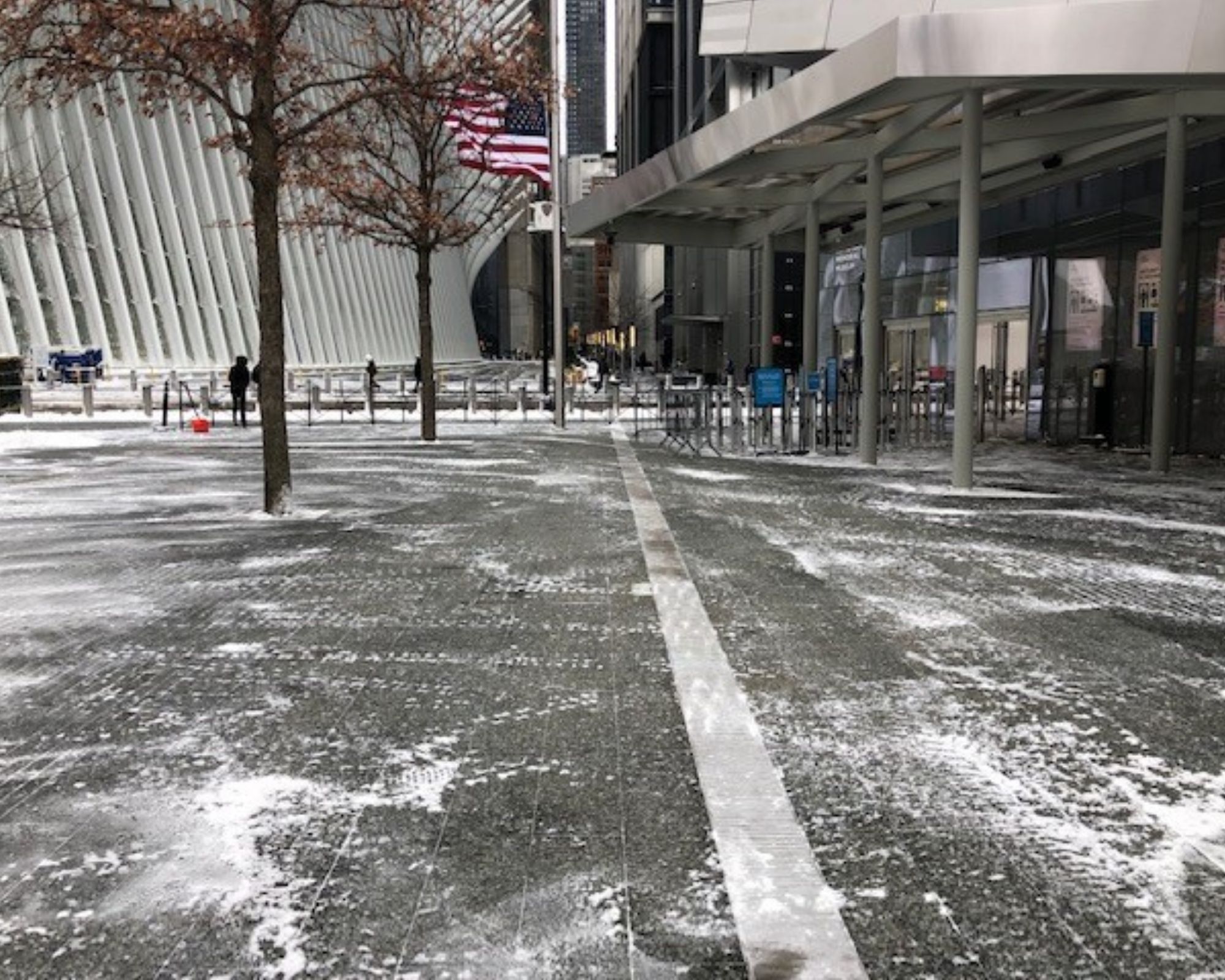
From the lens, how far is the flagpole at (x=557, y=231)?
82.0 feet

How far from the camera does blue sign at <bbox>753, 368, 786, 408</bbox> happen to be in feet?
58.8

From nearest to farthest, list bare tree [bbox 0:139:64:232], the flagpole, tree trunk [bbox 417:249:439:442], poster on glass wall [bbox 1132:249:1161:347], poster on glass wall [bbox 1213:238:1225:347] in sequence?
poster on glass wall [bbox 1213:238:1225:347] → poster on glass wall [bbox 1132:249:1161:347] → tree trunk [bbox 417:249:439:442] → the flagpole → bare tree [bbox 0:139:64:232]

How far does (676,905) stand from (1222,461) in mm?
15657

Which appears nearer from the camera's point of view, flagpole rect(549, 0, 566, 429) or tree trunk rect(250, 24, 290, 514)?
tree trunk rect(250, 24, 290, 514)

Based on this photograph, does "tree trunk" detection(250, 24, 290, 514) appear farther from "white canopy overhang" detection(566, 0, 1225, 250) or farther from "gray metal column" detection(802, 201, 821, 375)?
"gray metal column" detection(802, 201, 821, 375)

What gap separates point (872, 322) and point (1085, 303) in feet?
18.6

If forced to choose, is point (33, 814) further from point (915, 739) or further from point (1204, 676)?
point (1204, 676)

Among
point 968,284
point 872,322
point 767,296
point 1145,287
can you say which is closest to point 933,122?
point 968,284

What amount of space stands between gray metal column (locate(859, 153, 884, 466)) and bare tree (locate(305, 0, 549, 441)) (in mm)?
5177

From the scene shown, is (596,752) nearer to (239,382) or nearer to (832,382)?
(832,382)

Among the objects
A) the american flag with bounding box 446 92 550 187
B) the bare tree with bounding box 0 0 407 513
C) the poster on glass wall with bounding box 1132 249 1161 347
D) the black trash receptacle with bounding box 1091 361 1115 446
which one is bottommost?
the black trash receptacle with bounding box 1091 361 1115 446

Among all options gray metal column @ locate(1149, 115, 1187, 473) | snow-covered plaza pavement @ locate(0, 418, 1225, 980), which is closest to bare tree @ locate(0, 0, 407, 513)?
snow-covered plaza pavement @ locate(0, 418, 1225, 980)

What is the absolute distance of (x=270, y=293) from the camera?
444 inches

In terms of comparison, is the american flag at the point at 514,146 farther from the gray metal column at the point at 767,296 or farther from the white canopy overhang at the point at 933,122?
the gray metal column at the point at 767,296
